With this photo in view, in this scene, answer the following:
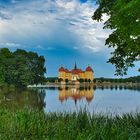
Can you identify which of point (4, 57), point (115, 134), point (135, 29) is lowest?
point (115, 134)

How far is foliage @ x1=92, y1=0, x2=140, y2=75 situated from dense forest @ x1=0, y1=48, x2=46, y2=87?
69.6m

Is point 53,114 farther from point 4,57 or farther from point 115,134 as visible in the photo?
point 4,57

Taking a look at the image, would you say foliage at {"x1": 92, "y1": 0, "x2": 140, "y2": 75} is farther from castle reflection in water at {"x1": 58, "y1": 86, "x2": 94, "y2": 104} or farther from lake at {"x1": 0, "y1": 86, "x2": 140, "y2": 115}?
castle reflection in water at {"x1": 58, "y1": 86, "x2": 94, "y2": 104}

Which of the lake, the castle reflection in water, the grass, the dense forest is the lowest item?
the grass

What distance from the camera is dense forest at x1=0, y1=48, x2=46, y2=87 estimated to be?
10528cm

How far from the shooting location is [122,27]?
12750 mm

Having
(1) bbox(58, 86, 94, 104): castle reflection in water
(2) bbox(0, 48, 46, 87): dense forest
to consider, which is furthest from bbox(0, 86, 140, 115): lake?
(2) bbox(0, 48, 46, 87): dense forest

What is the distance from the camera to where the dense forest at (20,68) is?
105 meters

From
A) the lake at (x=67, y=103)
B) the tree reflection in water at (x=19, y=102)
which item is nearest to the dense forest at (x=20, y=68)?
the lake at (x=67, y=103)

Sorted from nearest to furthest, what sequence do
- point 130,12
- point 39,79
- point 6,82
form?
1. point 130,12
2. point 6,82
3. point 39,79

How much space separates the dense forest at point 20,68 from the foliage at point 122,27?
69571 millimetres

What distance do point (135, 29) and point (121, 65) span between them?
45.1ft

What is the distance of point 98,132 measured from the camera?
10.4 metres

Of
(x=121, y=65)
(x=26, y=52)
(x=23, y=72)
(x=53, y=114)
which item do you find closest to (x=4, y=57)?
(x=23, y=72)
